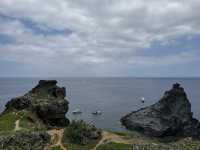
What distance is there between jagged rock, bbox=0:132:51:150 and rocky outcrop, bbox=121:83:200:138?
65.3 metres

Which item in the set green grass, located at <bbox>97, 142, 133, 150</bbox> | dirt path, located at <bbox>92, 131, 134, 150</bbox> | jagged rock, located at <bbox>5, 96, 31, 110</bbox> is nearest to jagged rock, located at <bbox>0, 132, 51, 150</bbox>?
dirt path, located at <bbox>92, 131, 134, 150</bbox>

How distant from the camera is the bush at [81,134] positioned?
7630 cm

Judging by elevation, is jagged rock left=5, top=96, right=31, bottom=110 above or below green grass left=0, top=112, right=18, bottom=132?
above

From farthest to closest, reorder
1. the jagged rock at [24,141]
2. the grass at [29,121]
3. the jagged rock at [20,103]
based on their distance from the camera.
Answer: the jagged rock at [20,103] < the grass at [29,121] < the jagged rock at [24,141]

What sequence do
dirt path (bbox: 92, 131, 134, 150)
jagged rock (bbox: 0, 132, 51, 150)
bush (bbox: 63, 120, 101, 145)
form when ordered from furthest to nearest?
bush (bbox: 63, 120, 101, 145)
dirt path (bbox: 92, 131, 134, 150)
jagged rock (bbox: 0, 132, 51, 150)

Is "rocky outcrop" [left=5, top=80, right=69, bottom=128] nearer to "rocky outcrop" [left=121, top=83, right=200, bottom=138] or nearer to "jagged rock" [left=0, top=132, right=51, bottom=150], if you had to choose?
"jagged rock" [left=0, top=132, right=51, bottom=150]

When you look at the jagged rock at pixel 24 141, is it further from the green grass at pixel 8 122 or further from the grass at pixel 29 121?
the grass at pixel 29 121

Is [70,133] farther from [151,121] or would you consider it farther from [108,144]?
[151,121]

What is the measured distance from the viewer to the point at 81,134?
7656cm

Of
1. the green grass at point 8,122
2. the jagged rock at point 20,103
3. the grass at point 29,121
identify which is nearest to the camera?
the green grass at point 8,122

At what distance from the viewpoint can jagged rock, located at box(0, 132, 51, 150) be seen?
228ft

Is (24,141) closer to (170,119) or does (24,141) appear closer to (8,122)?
(8,122)

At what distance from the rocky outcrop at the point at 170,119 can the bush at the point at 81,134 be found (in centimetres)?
5438

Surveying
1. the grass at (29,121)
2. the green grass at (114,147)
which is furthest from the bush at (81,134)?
the grass at (29,121)
